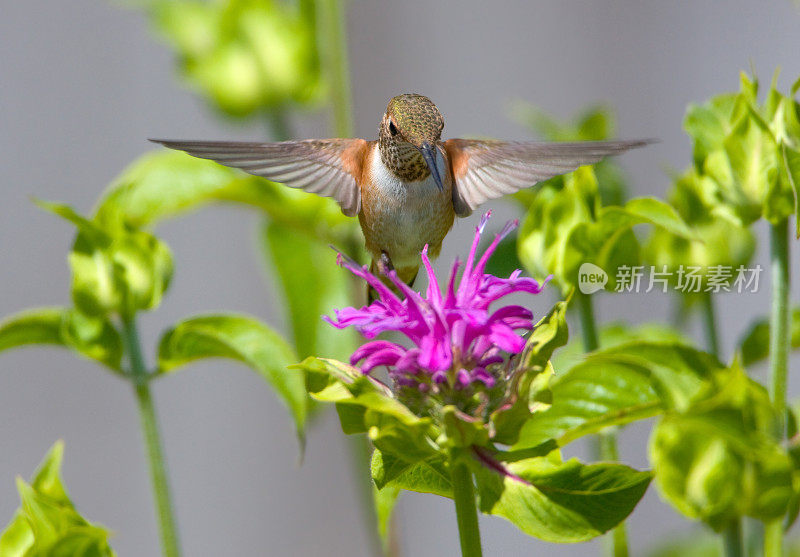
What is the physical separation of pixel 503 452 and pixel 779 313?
152mm

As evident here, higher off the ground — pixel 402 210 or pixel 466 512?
pixel 402 210

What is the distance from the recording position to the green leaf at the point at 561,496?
0.43 meters

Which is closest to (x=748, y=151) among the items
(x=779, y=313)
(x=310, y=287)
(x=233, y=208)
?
(x=779, y=313)

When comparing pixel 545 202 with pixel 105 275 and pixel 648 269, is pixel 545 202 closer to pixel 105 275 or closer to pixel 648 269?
pixel 648 269

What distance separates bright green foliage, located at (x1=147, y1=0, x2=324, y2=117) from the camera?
803 mm

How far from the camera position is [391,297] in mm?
457

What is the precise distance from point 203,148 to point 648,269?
294mm

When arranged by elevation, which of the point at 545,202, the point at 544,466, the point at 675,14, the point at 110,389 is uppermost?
the point at 675,14

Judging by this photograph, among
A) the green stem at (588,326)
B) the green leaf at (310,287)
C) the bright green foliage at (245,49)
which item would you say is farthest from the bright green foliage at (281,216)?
the green stem at (588,326)

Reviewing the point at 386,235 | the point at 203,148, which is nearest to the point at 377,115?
the point at 386,235

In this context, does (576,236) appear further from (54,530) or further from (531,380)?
(54,530)

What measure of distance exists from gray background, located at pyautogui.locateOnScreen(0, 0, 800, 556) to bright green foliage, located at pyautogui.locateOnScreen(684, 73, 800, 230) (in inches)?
33.8

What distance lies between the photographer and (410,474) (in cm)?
46

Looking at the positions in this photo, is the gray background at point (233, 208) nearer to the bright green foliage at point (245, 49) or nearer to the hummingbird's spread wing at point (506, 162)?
the bright green foliage at point (245, 49)
